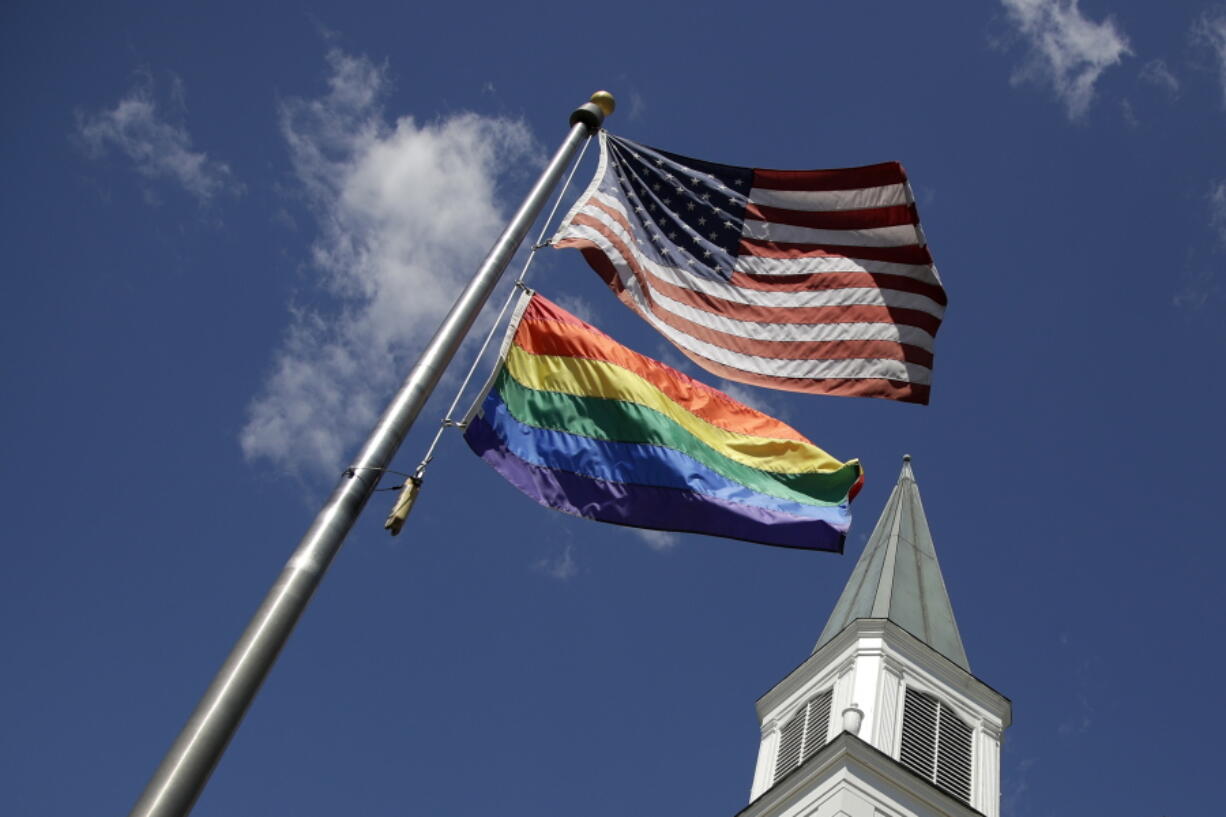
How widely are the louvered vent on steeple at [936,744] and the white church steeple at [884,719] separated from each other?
31 mm

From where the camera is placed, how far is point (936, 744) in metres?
25.9

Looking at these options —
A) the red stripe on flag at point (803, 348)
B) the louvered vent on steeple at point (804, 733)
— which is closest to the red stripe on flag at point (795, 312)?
the red stripe on flag at point (803, 348)

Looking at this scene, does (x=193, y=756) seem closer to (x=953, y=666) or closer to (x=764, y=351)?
(x=764, y=351)

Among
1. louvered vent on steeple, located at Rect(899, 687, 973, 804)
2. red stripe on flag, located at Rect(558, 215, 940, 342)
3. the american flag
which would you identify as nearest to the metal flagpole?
red stripe on flag, located at Rect(558, 215, 940, 342)

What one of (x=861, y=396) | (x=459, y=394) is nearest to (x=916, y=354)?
(x=861, y=396)

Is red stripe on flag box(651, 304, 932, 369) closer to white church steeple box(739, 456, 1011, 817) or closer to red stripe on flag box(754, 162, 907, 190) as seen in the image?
red stripe on flag box(754, 162, 907, 190)

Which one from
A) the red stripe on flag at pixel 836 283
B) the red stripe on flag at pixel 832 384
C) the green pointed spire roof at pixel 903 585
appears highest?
the green pointed spire roof at pixel 903 585

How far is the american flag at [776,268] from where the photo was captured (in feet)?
39.7

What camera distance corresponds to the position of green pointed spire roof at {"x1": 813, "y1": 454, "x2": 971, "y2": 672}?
96.8 ft

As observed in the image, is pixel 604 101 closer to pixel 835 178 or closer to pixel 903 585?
pixel 835 178

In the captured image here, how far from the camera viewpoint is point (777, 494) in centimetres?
1184

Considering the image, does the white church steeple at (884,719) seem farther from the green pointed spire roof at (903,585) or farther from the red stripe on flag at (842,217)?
the red stripe on flag at (842,217)

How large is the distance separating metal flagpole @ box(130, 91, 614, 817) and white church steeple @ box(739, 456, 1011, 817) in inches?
667

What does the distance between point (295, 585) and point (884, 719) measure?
21135 mm
